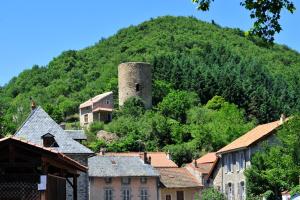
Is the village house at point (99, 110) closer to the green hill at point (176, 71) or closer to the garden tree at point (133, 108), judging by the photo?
the garden tree at point (133, 108)

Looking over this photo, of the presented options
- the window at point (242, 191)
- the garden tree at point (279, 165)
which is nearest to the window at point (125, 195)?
the window at point (242, 191)

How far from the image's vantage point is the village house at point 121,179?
5791cm

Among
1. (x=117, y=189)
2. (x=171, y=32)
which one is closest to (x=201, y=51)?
(x=171, y=32)

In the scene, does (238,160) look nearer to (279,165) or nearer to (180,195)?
(279,165)

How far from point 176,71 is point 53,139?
82.6 m

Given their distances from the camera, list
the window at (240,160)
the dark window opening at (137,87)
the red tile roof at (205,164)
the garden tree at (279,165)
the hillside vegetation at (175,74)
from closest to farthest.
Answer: the garden tree at (279,165), the window at (240,160), the red tile roof at (205,164), the dark window opening at (137,87), the hillside vegetation at (175,74)

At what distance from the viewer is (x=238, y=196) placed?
52906 millimetres

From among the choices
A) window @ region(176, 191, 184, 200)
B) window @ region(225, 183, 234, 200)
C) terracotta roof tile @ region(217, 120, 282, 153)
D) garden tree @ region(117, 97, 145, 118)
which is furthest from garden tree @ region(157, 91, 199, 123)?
terracotta roof tile @ region(217, 120, 282, 153)

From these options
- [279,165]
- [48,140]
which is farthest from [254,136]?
[48,140]

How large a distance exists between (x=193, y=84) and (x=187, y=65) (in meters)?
11.0

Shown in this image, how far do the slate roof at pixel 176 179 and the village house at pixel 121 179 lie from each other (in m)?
1.98

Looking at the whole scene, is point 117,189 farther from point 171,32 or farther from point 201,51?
point 171,32

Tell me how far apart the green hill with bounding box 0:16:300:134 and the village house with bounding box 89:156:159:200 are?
24.2 metres

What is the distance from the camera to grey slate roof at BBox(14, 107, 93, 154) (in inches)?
1542
